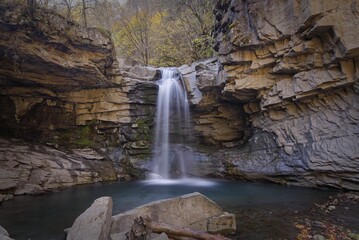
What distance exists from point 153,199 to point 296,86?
22.8ft

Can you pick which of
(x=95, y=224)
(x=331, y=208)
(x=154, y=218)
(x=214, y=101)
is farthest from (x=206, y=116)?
(x=95, y=224)

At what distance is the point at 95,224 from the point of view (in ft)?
15.3

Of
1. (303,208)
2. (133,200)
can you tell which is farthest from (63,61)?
(303,208)

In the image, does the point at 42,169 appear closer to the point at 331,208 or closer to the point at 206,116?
the point at 206,116

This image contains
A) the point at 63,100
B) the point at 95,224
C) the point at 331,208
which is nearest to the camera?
the point at 95,224

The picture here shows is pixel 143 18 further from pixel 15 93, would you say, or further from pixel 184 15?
pixel 15 93

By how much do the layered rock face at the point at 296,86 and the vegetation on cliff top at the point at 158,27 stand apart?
6.90 meters

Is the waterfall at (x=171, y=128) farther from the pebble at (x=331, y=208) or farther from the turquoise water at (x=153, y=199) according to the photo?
the pebble at (x=331, y=208)

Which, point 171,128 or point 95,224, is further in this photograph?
point 171,128

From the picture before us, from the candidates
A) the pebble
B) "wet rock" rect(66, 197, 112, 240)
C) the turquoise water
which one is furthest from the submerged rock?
the pebble

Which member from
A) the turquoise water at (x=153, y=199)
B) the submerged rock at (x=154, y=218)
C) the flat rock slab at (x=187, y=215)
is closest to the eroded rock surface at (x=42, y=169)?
the turquoise water at (x=153, y=199)

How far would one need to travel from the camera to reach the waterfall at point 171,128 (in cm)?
1409

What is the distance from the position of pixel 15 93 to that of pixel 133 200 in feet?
28.1

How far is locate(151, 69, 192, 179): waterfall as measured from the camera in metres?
14.1
